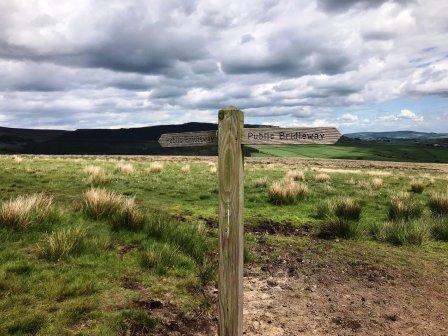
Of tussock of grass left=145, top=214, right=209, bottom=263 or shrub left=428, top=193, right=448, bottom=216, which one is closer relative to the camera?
tussock of grass left=145, top=214, right=209, bottom=263

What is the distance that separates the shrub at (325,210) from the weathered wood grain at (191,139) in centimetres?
899

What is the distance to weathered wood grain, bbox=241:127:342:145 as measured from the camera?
4960 millimetres

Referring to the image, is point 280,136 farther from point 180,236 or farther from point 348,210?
point 348,210

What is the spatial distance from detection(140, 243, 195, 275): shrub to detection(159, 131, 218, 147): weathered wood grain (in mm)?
2637

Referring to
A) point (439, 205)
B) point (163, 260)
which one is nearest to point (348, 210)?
point (439, 205)

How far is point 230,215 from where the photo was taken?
4.96m

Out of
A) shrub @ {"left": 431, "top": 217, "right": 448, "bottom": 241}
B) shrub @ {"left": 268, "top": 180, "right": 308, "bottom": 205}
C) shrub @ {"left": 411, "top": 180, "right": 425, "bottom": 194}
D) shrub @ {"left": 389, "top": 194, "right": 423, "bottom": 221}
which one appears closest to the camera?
shrub @ {"left": 431, "top": 217, "right": 448, "bottom": 241}

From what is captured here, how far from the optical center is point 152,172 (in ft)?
85.6

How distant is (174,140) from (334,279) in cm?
458

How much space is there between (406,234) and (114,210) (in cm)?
751

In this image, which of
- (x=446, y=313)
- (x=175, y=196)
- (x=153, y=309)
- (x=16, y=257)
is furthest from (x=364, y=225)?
(x=16, y=257)

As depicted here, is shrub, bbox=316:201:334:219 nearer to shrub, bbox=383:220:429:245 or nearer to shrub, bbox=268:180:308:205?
shrub, bbox=268:180:308:205

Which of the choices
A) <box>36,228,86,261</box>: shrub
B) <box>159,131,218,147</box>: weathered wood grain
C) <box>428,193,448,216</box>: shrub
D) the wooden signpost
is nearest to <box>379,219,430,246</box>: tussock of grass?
<box>428,193,448,216</box>: shrub

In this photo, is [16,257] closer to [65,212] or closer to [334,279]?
[65,212]
